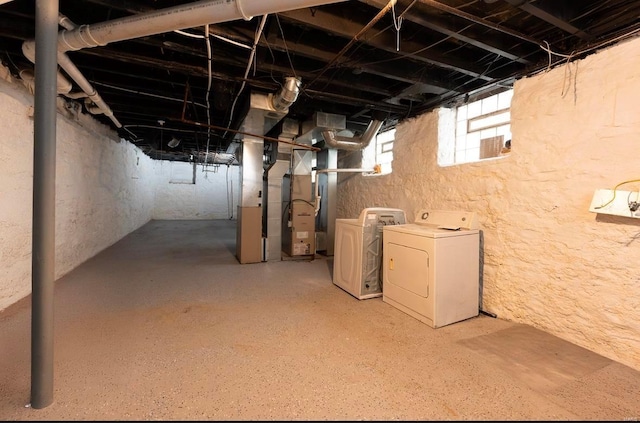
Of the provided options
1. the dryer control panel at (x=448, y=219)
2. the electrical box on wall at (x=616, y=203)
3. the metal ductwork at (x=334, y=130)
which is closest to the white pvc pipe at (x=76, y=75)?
the metal ductwork at (x=334, y=130)

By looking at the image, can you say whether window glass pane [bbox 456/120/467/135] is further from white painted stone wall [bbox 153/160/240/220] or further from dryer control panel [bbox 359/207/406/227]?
white painted stone wall [bbox 153/160/240/220]

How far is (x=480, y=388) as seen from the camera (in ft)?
4.34

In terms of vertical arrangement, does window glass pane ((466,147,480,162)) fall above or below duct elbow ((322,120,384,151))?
below

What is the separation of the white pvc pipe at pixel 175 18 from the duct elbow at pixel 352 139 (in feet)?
7.03

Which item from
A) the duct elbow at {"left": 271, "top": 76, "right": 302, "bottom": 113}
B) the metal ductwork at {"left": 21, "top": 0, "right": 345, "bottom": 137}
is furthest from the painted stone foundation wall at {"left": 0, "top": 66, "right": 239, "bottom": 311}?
the duct elbow at {"left": 271, "top": 76, "right": 302, "bottom": 113}

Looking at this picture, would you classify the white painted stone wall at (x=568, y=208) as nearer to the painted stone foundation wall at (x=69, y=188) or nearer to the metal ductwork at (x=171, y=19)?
the metal ductwork at (x=171, y=19)

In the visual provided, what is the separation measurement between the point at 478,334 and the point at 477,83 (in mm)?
2203

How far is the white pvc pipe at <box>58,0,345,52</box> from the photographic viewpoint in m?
1.27

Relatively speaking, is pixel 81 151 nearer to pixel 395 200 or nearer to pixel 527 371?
pixel 395 200

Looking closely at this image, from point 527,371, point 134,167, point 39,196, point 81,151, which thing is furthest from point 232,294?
point 134,167

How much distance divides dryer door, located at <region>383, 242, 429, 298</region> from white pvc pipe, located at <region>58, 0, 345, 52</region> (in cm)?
176

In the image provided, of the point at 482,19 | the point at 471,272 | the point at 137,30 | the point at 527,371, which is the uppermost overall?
the point at 482,19

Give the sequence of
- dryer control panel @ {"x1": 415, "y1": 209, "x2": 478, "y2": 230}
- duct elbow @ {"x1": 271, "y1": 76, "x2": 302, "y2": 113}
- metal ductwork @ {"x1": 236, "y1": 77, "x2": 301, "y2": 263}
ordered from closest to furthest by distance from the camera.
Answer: dryer control panel @ {"x1": 415, "y1": 209, "x2": 478, "y2": 230} < duct elbow @ {"x1": 271, "y1": 76, "x2": 302, "y2": 113} < metal ductwork @ {"x1": 236, "y1": 77, "x2": 301, "y2": 263}

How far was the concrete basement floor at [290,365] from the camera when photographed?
1.17 metres
